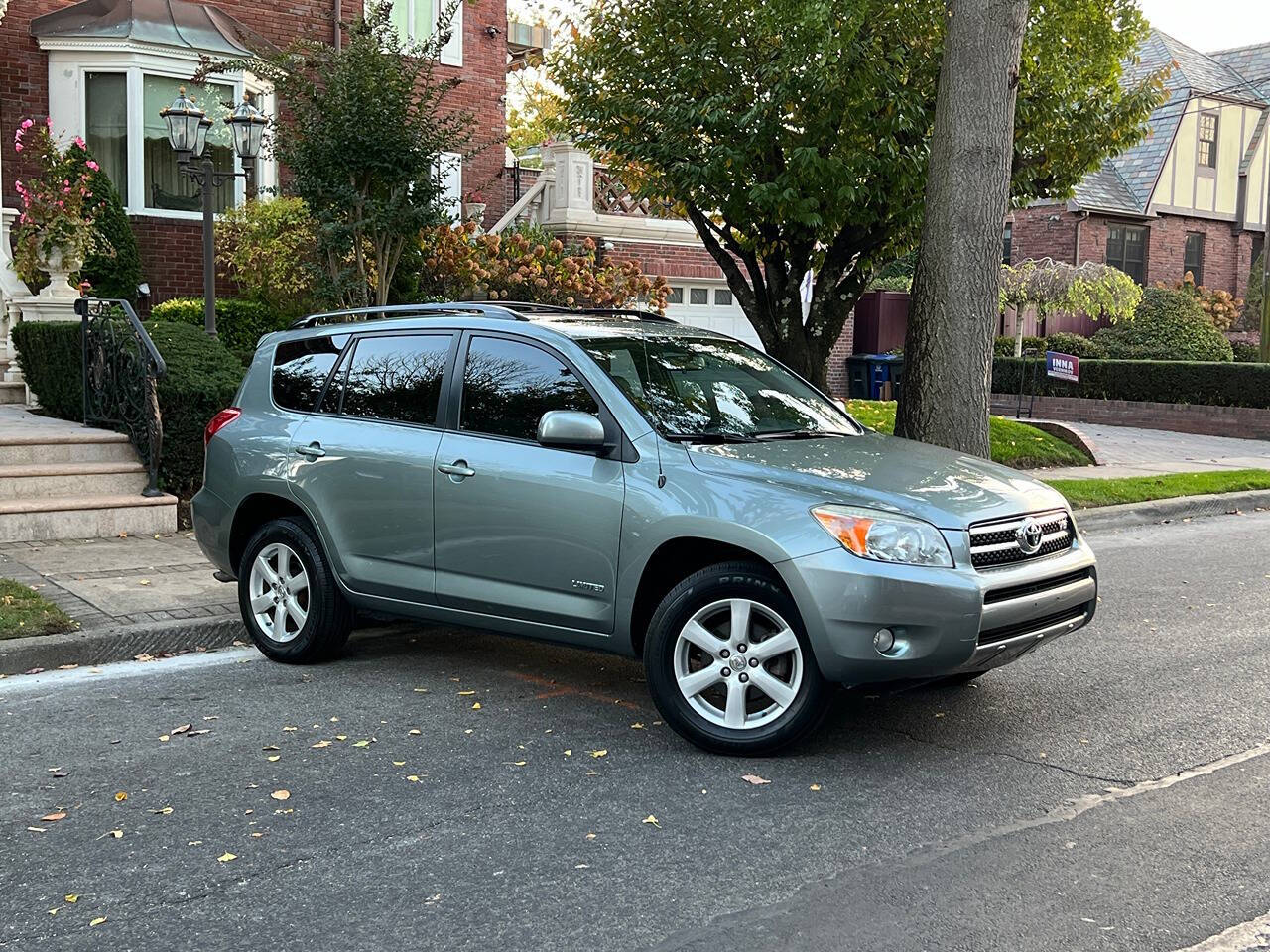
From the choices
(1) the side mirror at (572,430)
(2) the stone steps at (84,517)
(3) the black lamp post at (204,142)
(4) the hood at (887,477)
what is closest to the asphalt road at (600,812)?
(4) the hood at (887,477)

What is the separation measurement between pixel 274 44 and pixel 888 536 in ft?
56.1

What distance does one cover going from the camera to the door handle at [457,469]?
6.13 m

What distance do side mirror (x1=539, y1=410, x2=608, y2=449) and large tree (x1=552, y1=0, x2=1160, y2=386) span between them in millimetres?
6906

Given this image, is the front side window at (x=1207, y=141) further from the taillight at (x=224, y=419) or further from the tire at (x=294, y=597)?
the tire at (x=294, y=597)

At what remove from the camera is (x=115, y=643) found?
6.96 meters

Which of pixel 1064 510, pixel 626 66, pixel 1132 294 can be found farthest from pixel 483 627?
pixel 1132 294

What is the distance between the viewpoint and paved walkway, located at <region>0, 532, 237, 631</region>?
7500 mm

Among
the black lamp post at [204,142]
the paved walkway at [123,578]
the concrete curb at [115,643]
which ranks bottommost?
the concrete curb at [115,643]

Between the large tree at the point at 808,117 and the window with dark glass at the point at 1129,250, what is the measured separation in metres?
21.0

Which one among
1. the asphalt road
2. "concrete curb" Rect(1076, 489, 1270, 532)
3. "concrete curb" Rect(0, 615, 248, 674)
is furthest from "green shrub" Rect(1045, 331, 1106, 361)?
"concrete curb" Rect(0, 615, 248, 674)

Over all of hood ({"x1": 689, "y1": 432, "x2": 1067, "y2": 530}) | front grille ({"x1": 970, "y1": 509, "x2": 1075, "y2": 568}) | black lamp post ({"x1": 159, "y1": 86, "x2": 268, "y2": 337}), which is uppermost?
black lamp post ({"x1": 159, "y1": 86, "x2": 268, "y2": 337})

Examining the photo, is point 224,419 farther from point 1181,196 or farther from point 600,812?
point 1181,196

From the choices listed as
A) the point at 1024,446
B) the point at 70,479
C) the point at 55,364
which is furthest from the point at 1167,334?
the point at 70,479

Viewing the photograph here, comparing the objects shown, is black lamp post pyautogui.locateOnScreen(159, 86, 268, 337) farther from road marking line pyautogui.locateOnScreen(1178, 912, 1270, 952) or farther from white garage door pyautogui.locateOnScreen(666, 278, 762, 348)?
road marking line pyautogui.locateOnScreen(1178, 912, 1270, 952)
